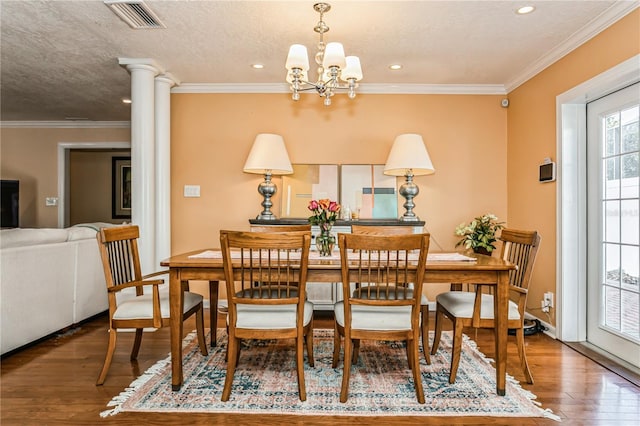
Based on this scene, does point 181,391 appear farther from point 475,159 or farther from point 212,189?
point 475,159

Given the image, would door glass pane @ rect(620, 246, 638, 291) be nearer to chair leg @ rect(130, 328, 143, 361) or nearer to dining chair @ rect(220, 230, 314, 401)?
dining chair @ rect(220, 230, 314, 401)

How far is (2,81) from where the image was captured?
4031 millimetres

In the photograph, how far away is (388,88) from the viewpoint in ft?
13.7

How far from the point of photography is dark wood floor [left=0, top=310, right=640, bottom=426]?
1894mm

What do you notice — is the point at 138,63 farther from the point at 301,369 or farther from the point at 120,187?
the point at 120,187

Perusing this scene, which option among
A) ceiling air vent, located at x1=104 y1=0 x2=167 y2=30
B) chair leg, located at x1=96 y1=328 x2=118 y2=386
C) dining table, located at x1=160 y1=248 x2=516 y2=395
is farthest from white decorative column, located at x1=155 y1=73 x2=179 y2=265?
dining table, located at x1=160 y1=248 x2=516 y2=395

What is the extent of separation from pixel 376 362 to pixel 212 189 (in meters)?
2.59

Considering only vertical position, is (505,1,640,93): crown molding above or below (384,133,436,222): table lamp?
above

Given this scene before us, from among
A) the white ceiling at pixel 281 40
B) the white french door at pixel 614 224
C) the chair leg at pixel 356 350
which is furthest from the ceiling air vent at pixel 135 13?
the white french door at pixel 614 224

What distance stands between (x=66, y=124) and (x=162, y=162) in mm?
3298

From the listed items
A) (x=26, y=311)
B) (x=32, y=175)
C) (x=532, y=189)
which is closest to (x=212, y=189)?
(x=26, y=311)

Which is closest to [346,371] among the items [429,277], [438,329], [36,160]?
[429,277]

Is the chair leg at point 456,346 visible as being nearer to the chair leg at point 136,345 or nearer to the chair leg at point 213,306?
the chair leg at point 213,306

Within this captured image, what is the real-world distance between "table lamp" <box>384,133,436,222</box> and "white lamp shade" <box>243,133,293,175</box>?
104 centimetres
